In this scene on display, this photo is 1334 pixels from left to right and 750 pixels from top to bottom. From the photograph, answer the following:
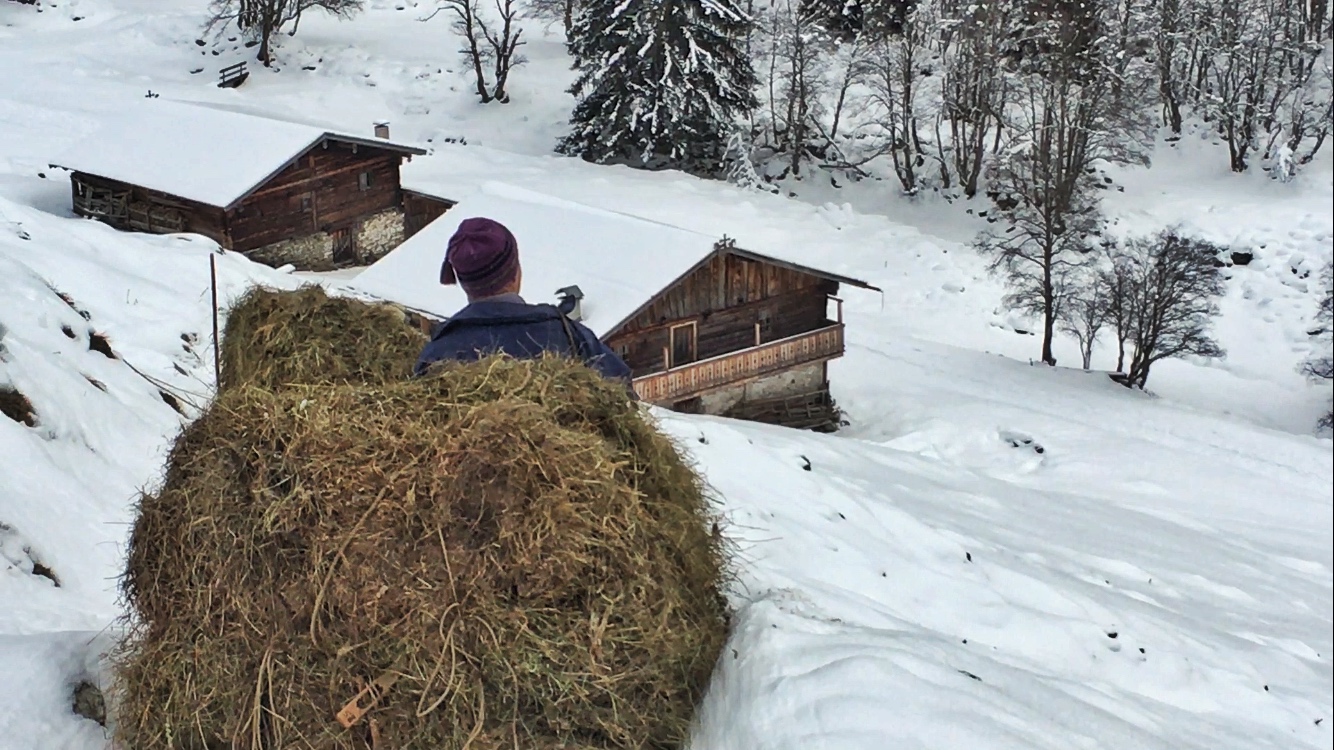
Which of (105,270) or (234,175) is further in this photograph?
(234,175)

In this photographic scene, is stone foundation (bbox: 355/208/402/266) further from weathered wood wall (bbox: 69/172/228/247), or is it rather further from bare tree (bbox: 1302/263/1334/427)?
bare tree (bbox: 1302/263/1334/427)

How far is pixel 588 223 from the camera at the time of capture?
19.6 metres

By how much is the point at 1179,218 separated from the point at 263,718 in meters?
32.6

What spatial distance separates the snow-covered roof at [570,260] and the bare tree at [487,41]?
2.80 m

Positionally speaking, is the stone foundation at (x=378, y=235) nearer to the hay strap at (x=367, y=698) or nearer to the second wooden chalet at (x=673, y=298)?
the second wooden chalet at (x=673, y=298)

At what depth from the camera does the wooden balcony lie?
20.2 meters

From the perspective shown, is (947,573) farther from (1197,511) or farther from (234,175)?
(234,175)

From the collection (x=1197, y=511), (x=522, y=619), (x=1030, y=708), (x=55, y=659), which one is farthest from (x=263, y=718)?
(x=1197, y=511)

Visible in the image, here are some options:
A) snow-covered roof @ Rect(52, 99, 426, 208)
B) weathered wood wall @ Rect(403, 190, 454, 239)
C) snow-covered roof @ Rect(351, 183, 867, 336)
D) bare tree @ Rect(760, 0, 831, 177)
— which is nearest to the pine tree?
bare tree @ Rect(760, 0, 831, 177)

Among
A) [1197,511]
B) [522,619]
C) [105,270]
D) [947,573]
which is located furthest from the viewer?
[1197,511]

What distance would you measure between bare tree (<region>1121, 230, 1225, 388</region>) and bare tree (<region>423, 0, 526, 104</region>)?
14125mm

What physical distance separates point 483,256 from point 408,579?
1245mm

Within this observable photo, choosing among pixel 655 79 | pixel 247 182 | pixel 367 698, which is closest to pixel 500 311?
pixel 367 698

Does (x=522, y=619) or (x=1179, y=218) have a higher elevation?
(x=522, y=619)
